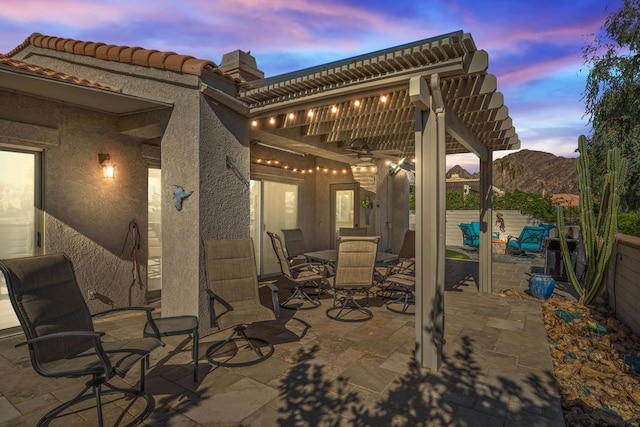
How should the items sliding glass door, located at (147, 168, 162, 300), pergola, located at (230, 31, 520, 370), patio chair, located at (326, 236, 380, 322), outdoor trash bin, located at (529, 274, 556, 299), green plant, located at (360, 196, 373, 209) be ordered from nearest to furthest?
pergola, located at (230, 31, 520, 370) < patio chair, located at (326, 236, 380, 322) < sliding glass door, located at (147, 168, 162, 300) < outdoor trash bin, located at (529, 274, 556, 299) < green plant, located at (360, 196, 373, 209)

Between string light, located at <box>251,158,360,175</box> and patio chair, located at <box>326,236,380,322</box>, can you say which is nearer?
patio chair, located at <box>326,236,380,322</box>

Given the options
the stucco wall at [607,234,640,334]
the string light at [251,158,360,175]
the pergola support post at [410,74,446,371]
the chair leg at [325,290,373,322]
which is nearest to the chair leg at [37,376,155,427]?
the pergola support post at [410,74,446,371]

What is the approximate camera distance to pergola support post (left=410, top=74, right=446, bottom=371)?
10.9 feet

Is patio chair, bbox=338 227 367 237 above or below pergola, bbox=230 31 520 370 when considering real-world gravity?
below

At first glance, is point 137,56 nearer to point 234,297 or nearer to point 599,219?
point 234,297

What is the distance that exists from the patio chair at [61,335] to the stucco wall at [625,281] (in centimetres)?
577

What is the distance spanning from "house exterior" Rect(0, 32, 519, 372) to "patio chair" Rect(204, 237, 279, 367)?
0.37 m

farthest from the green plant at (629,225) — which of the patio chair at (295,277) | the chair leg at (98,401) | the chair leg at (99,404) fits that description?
the chair leg at (99,404)

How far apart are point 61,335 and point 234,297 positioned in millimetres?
1865

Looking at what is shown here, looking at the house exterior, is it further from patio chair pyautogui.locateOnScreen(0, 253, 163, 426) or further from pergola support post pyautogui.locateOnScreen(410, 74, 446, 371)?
patio chair pyautogui.locateOnScreen(0, 253, 163, 426)

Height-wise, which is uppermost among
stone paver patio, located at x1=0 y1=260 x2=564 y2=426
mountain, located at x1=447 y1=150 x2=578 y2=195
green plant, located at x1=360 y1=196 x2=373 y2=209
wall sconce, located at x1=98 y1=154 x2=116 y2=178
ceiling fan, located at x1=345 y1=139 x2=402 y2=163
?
mountain, located at x1=447 y1=150 x2=578 y2=195

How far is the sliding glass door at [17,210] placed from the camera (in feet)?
13.9

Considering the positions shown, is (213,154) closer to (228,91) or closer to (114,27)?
(228,91)

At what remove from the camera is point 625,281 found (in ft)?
16.1
